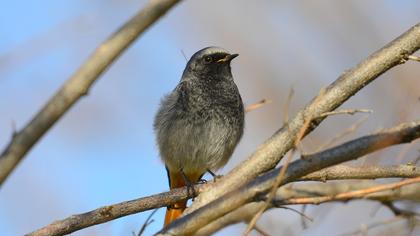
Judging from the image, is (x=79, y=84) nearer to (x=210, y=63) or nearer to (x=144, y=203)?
(x=144, y=203)

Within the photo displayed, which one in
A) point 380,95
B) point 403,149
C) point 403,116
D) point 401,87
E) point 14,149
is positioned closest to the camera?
point 14,149

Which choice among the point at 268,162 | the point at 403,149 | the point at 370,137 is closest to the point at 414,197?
the point at 403,149

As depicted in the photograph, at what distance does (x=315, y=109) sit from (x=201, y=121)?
8.20 ft

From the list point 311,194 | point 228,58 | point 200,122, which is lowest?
point 311,194

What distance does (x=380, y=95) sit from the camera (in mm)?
5453

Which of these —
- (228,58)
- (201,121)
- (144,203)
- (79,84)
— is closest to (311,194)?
(144,203)

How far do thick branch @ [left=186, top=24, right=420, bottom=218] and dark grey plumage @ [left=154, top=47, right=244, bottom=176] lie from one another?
94.9 inches

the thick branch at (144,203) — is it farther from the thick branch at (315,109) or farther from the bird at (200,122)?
the bird at (200,122)

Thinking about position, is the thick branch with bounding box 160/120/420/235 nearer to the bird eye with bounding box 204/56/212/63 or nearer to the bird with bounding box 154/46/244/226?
the bird with bounding box 154/46/244/226

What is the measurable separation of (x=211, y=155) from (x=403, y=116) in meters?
2.42

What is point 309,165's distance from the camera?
255 cm

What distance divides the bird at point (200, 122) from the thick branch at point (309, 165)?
9.92ft

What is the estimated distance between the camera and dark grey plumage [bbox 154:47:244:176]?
5.60 metres

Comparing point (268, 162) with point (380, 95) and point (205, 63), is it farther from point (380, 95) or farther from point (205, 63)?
point (205, 63)
